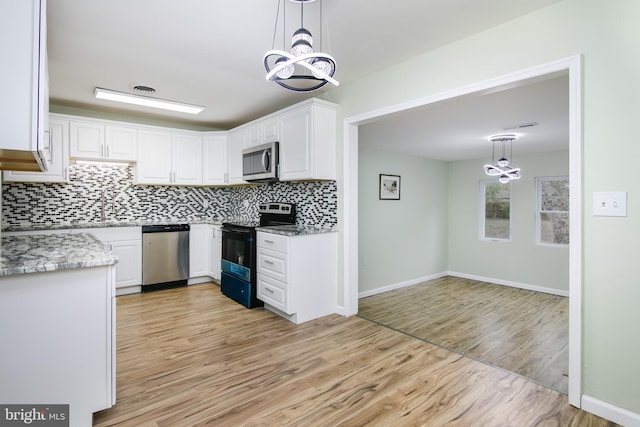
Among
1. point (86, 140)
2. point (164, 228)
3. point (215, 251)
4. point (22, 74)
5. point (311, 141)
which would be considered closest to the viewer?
point (22, 74)

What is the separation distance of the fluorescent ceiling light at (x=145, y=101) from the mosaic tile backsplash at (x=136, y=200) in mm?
1106

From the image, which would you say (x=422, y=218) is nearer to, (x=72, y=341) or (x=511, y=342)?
(x=511, y=342)

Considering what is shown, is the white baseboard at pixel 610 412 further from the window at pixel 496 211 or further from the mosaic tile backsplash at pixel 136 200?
the window at pixel 496 211

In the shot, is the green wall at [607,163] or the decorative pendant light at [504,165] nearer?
the green wall at [607,163]

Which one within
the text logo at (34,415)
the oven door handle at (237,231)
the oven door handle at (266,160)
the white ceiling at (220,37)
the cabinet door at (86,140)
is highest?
the white ceiling at (220,37)

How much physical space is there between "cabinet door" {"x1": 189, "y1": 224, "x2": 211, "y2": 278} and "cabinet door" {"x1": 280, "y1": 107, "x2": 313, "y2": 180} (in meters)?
1.73

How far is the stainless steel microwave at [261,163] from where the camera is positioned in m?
3.79

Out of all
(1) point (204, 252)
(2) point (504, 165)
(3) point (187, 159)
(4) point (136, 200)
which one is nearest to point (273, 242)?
(1) point (204, 252)

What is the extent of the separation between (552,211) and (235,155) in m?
5.12

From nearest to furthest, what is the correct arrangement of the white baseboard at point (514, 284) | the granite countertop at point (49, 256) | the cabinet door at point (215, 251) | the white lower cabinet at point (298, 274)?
1. the granite countertop at point (49, 256)
2. the white lower cabinet at point (298, 274)
3. the cabinet door at point (215, 251)
4. the white baseboard at point (514, 284)

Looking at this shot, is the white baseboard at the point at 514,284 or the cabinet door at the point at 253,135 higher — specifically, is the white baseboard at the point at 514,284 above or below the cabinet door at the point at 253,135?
below

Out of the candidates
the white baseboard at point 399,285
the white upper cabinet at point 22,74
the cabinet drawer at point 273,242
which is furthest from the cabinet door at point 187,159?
the white upper cabinet at point 22,74

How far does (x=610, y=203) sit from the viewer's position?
1.81m

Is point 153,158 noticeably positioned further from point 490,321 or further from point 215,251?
point 490,321
